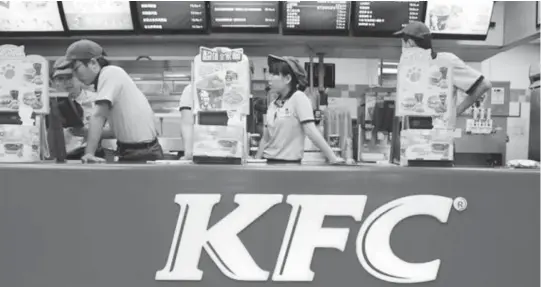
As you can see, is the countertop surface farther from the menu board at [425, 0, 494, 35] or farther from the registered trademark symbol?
the menu board at [425, 0, 494, 35]

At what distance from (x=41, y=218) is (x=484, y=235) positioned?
5.58 ft

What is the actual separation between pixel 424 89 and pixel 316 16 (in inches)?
97.0

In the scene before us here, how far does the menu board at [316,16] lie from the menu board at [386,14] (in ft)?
0.43

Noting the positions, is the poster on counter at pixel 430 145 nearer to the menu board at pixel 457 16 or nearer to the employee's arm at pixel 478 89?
the employee's arm at pixel 478 89

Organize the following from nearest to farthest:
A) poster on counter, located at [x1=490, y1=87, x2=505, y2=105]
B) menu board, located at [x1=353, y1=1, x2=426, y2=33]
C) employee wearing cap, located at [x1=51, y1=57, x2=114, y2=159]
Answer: employee wearing cap, located at [x1=51, y1=57, x2=114, y2=159] → menu board, located at [x1=353, y1=1, x2=426, y2=33] → poster on counter, located at [x1=490, y1=87, x2=505, y2=105]

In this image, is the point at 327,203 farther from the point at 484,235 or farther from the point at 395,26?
the point at 395,26

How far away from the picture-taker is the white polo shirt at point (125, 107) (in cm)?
238

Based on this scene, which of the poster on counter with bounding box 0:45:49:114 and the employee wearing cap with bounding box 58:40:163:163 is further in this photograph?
the employee wearing cap with bounding box 58:40:163:163

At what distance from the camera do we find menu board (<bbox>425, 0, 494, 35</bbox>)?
4.18 meters

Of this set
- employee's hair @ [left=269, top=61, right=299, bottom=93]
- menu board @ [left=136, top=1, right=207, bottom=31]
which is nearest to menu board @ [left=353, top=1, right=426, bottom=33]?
menu board @ [left=136, top=1, right=207, bottom=31]

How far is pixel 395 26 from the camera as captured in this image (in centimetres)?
416

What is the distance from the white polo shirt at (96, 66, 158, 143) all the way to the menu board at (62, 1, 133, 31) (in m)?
1.87

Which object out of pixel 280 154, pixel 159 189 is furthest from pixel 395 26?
pixel 159 189

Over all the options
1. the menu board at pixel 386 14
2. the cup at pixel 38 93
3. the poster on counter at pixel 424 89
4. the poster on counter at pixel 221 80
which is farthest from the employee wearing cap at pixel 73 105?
the menu board at pixel 386 14
